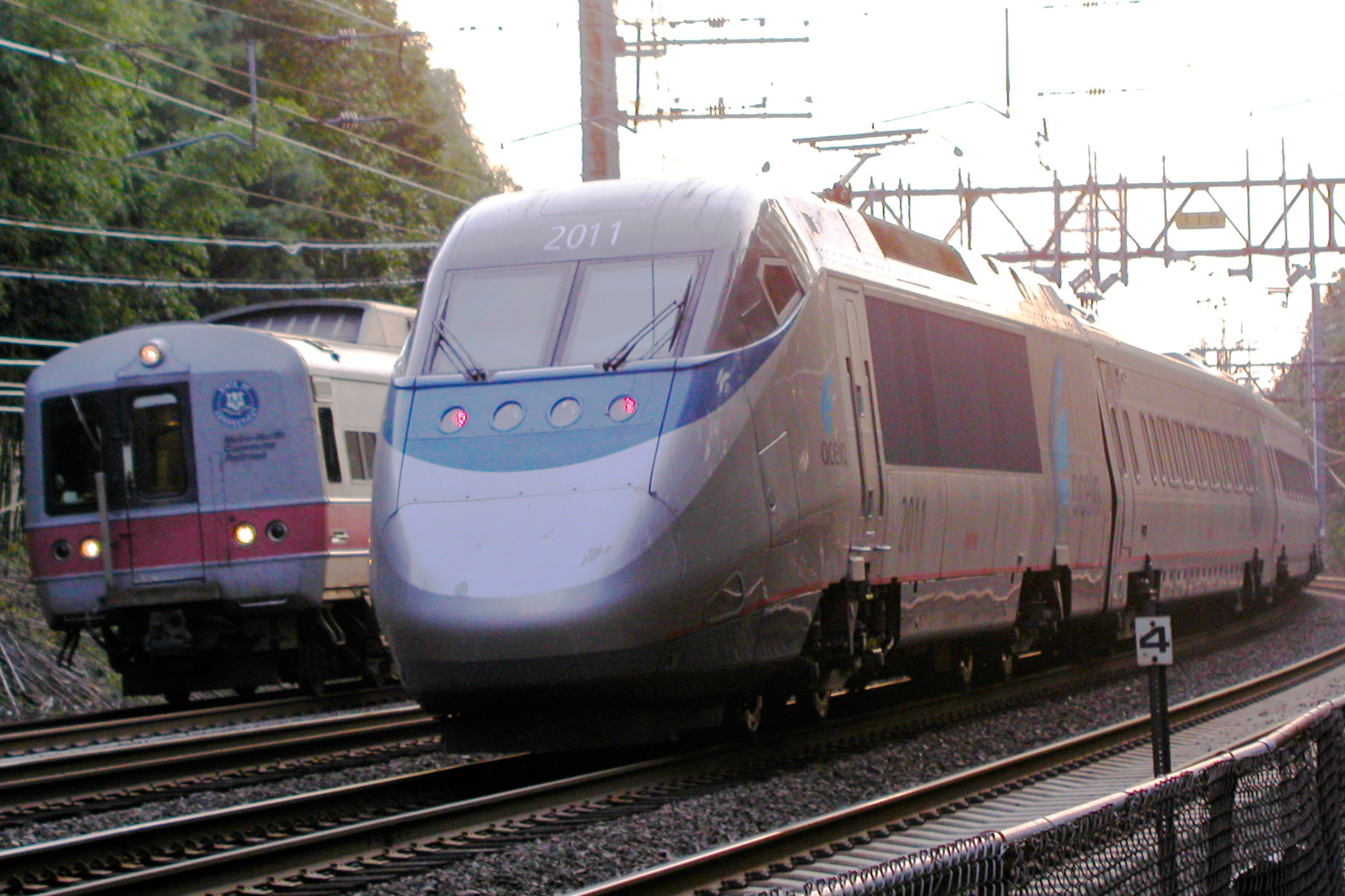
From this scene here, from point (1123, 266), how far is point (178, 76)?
66.6 ft

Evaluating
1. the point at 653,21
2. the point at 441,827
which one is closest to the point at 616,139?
the point at 653,21

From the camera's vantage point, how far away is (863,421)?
10.7 metres

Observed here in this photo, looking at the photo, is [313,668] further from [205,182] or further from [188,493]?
[205,182]

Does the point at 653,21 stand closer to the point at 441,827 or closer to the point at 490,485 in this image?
the point at 490,485

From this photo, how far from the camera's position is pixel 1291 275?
1176 inches

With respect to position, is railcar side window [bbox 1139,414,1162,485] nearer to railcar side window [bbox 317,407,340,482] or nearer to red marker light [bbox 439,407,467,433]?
railcar side window [bbox 317,407,340,482]

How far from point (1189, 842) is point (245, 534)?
1141 centimetres

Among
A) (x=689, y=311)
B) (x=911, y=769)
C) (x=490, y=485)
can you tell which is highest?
(x=689, y=311)

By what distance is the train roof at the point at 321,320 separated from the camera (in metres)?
16.6

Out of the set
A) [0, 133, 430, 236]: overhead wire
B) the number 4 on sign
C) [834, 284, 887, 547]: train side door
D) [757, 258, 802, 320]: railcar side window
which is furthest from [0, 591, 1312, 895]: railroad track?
[0, 133, 430, 236]: overhead wire

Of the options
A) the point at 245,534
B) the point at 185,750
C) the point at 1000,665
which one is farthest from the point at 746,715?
the point at 245,534

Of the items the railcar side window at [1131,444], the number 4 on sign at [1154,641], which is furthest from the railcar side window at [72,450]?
the railcar side window at [1131,444]

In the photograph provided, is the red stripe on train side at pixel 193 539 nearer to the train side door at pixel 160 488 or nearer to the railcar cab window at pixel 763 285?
the train side door at pixel 160 488

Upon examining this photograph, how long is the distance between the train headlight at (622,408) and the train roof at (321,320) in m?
7.89
